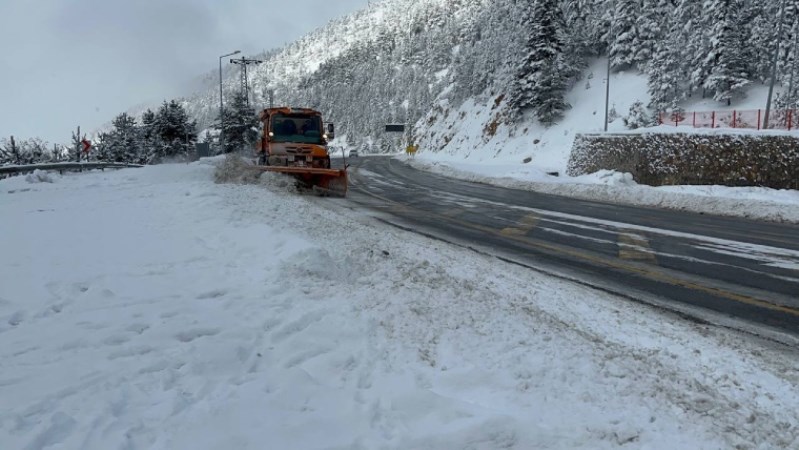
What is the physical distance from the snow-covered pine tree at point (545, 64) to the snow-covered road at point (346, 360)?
3825 cm

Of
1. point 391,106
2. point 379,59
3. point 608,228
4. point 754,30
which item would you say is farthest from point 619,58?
point 379,59

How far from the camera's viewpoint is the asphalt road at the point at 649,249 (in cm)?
490

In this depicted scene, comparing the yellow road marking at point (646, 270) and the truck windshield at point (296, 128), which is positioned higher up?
the truck windshield at point (296, 128)

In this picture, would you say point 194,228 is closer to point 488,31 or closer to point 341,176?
point 341,176

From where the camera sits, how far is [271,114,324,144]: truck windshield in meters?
15.8

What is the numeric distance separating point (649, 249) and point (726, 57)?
35.1 metres

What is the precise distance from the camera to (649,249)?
742 cm

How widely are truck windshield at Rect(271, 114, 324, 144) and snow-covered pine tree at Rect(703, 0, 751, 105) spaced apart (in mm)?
31696

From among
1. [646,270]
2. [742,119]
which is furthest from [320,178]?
[742,119]

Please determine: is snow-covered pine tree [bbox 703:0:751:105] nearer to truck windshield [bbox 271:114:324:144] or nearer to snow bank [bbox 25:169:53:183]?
truck windshield [bbox 271:114:324:144]

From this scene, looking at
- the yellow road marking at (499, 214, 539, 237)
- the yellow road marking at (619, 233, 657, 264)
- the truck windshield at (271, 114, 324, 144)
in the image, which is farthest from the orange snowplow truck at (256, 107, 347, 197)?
the yellow road marking at (619, 233, 657, 264)

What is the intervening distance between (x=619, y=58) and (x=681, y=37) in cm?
568

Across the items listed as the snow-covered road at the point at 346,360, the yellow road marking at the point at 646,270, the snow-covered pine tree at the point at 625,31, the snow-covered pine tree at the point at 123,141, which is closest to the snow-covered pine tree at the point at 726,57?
the snow-covered pine tree at the point at 625,31

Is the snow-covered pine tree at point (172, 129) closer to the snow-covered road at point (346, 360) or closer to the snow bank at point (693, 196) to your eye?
the snow bank at point (693, 196)
